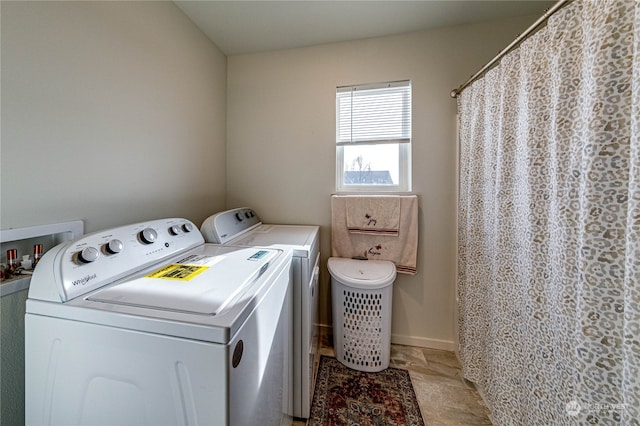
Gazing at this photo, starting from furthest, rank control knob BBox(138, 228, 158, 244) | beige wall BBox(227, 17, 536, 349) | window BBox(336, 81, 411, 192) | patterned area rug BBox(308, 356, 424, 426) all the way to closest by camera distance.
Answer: window BBox(336, 81, 411, 192), beige wall BBox(227, 17, 536, 349), patterned area rug BBox(308, 356, 424, 426), control knob BBox(138, 228, 158, 244)

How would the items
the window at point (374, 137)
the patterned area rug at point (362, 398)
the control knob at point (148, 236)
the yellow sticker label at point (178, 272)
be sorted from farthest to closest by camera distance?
1. the window at point (374, 137)
2. the patterned area rug at point (362, 398)
3. the control knob at point (148, 236)
4. the yellow sticker label at point (178, 272)

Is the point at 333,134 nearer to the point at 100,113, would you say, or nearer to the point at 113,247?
the point at 100,113

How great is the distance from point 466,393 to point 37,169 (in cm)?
238

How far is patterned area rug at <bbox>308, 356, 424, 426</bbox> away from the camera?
1242mm

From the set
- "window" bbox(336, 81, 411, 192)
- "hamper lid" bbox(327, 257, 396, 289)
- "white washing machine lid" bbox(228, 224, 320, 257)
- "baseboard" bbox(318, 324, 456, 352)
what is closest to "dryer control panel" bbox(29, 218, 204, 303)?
"white washing machine lid" bbox(228, 224, 320, 257)

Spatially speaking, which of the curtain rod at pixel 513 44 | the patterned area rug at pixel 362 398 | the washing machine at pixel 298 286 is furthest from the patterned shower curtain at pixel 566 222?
the washing machine at pixel 298 286

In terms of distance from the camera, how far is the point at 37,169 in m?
0.82

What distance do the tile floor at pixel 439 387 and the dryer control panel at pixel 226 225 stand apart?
1.09 m

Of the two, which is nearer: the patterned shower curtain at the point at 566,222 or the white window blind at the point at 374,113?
the patterned shower curtain at the point at 566,222

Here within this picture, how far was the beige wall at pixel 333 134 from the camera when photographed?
5.60 feet

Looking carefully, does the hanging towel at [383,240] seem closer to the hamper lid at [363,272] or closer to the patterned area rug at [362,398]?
the hamper lid at [363,272]

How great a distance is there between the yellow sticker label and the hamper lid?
0.94 metres

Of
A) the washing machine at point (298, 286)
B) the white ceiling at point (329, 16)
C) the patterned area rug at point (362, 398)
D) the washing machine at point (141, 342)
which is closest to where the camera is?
the washing machine at point (141, 342)

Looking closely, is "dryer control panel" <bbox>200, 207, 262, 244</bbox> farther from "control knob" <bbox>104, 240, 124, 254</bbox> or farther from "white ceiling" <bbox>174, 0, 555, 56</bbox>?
"white ceiling" <bbox>174, 0, 555, 56</bbox>
